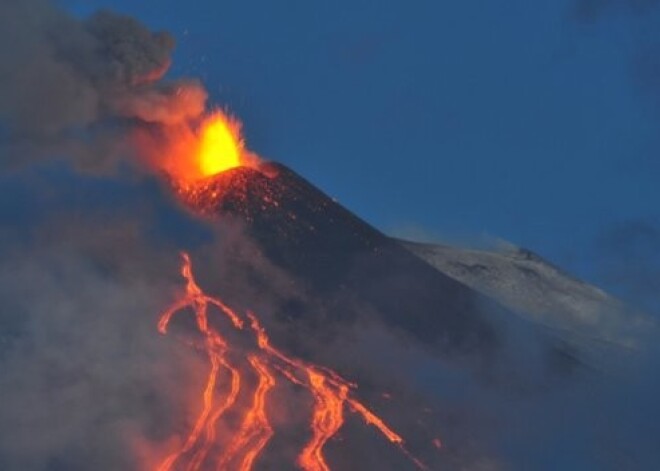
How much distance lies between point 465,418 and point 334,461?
4.56 meters

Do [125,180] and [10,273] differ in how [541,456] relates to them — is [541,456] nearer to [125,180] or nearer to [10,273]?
[10,273]

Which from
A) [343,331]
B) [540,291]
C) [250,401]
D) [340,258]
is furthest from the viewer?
[540,291]

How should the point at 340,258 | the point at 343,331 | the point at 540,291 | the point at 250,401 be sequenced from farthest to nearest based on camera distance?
the point at 540,291
the point at 340,258
the point at 343,331
the point at 250,401

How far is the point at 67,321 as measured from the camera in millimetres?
24203

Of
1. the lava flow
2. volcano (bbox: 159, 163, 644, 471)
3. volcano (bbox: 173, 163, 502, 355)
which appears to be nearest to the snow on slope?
volcano (bbox: 159, 163, 644, 471)

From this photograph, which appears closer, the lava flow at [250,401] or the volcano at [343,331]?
the lava flow at [250,401]

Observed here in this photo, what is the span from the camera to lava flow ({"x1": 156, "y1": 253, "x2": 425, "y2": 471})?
20.0m

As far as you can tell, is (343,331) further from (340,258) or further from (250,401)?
(250,401)

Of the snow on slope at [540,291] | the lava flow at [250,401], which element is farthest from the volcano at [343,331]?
the snow on slope at [540,291]

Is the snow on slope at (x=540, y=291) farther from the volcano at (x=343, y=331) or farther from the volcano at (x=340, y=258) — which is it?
the volcano at (x=340, y=258)

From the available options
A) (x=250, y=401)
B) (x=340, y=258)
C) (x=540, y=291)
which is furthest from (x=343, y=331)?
(x=540, y=291)

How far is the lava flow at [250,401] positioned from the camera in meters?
20.0

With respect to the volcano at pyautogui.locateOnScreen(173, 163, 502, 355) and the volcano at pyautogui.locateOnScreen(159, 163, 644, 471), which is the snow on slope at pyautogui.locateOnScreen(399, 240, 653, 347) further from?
the volcano at pyautogui.locateOnScreen(173, 163, 502, 355)

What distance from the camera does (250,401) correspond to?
73.6 feet
